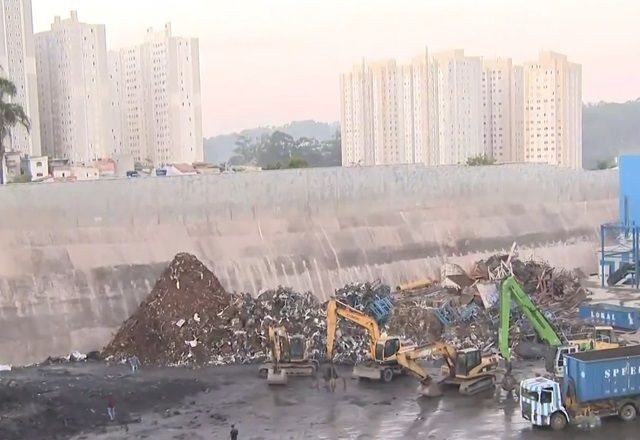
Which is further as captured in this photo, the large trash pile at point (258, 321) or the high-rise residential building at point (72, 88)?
the high-rise residential building at point (72, 88)

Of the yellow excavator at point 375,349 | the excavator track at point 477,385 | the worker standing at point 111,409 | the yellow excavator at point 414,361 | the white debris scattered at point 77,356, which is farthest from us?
the white debris scattered at point 77,356

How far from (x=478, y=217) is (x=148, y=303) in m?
16.7

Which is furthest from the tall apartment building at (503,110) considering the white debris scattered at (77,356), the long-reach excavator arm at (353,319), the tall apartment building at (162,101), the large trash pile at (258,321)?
the long-reach excavator arm at (353,319)

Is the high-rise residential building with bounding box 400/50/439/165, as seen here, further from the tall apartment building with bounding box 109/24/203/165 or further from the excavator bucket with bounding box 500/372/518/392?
the excavator bucket with bounding box 500/372/518/392

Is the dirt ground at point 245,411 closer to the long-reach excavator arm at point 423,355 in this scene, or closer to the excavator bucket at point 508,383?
the excavator bucket at point 508,383

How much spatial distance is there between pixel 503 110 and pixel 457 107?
7.04m

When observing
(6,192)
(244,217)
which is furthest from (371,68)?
(6,192)

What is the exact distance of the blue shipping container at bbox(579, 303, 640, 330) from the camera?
78.9 feet

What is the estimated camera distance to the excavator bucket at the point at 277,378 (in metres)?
20.4

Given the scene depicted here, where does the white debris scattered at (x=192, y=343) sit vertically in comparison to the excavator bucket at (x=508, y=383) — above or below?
above

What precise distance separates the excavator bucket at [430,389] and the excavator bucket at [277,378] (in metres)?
3.65

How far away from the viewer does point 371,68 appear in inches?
2835

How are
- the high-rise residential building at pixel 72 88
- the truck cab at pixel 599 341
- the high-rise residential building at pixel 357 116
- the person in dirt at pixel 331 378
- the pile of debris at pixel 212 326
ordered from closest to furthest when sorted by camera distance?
the truck cab at pixel 599 341 < the person in dirt at pixel 331 378 < the pile of debris at pixel 212 326 < the high-rise residential building at pixel 72 88 < the high-rise residential building at pixel 357 116

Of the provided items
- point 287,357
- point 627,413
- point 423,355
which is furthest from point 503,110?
point 627,413
